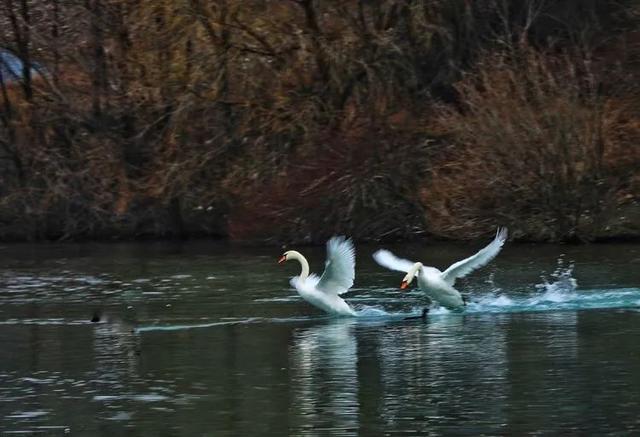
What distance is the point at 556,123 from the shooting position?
97.3 ft

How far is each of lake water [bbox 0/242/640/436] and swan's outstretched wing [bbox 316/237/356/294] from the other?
438mm

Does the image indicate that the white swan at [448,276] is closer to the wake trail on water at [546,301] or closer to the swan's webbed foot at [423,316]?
the wake trail on water at [546,301]

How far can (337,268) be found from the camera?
19.1 metres

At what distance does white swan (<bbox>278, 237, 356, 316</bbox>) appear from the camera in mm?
18984

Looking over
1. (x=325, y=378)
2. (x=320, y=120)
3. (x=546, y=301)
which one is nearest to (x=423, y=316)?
(x=546, y=301)

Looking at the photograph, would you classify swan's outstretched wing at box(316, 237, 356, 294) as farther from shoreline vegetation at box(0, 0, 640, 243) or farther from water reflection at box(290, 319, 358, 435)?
shoreline vegetation at box(0, 0, 640, 243)

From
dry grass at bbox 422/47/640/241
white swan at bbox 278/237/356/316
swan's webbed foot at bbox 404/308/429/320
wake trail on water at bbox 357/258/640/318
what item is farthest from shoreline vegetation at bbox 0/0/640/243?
white swan at bbox 278/237/356/316

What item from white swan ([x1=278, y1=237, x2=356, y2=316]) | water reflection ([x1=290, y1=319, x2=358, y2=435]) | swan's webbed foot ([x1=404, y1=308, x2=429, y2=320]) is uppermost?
white swan ([x1=278, y1=237, x2=356, y2=316])

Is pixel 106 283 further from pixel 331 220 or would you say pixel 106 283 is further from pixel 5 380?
pixel 5 380

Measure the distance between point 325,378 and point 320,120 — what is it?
1924cm

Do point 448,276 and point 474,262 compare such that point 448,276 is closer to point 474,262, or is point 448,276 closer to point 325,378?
point 474,262

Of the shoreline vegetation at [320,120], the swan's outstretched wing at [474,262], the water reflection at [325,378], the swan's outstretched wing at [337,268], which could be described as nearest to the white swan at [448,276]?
the swan's outstretched wing at [474,262]

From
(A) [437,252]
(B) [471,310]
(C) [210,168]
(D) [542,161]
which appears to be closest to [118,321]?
(B) [471,310]

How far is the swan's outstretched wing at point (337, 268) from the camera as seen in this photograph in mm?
18953
